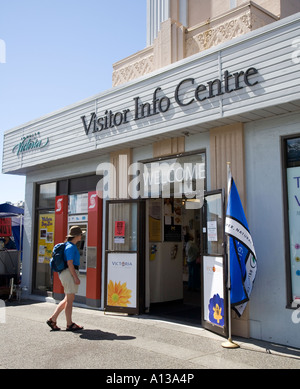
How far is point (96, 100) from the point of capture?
9.02 metres

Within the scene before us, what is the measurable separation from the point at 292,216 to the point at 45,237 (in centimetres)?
729

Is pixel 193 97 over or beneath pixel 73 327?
over

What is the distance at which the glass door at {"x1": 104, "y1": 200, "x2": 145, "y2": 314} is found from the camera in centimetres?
803

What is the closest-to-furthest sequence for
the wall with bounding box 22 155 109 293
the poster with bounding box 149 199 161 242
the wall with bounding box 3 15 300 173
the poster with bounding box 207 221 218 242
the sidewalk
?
the sidewalk → the wall with bounding box 3 15 300 173 → the poster with bounding box 207 221 218 242 → the poster with bounding box 149 199 161 242 → the wall with bounding box 22 155 109 293

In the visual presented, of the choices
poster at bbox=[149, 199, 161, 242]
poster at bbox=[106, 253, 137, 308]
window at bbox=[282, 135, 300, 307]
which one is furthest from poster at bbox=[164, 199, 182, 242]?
window at bbox=[282, 135, 300, 307]

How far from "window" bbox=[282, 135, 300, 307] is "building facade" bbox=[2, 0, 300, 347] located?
2 cm

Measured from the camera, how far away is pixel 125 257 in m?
8.20

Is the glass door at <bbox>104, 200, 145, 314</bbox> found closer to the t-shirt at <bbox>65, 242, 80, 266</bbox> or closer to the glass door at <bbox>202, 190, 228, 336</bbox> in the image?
the t-shirt at <bbox>65, 242, 80, 266</bbox>

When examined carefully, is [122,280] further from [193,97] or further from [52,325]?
[193,97]

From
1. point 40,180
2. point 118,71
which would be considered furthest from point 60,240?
point 118,71

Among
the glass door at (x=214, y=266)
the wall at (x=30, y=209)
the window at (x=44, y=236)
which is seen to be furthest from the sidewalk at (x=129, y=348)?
the wall at (x=30, y=209)

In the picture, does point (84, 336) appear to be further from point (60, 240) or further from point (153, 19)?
point (153, 19)

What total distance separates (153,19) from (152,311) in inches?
280

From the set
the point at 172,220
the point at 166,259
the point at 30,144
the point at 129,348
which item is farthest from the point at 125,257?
the point at 30,144
